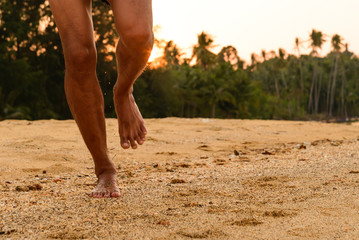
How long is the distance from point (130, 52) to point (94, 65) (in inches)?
9.5

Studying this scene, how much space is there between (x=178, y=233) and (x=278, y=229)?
411mm

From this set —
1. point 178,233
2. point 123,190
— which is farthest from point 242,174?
point 178,233

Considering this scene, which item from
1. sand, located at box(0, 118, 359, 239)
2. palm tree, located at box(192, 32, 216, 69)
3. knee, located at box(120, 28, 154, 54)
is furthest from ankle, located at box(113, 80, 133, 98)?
palm tree, located at box(192, 32, 216, 69)

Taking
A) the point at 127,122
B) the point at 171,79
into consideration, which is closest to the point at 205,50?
the point at 171,79

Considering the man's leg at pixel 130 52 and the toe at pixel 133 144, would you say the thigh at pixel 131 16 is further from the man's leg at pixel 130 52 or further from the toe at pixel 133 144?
the toe at pixel 133 144

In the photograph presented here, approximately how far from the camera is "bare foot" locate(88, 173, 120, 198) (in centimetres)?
244

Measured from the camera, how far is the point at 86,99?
2.51m

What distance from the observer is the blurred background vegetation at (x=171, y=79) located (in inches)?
1078

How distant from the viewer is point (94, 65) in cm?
247

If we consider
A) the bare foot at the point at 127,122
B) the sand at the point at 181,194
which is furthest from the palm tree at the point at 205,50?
the bare foot at the point at 127,122

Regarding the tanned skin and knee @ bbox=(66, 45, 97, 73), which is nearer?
the tanned skin

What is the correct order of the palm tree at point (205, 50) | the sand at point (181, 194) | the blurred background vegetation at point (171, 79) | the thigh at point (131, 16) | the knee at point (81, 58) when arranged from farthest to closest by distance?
the palm tree at point (205, 50) < the blurred background vegetation at point (171, 79) < the knee at point (81, 58) < the thigh at point (131, 16) < the sand at point (181, 194)

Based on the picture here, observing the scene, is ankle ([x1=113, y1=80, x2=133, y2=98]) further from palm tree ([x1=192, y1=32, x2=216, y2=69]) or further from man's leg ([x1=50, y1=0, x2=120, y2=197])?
palm tree ([x1=192, y1=32, x2=216, y2=69])

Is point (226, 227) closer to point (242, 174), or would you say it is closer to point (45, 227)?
point (45, 227)
